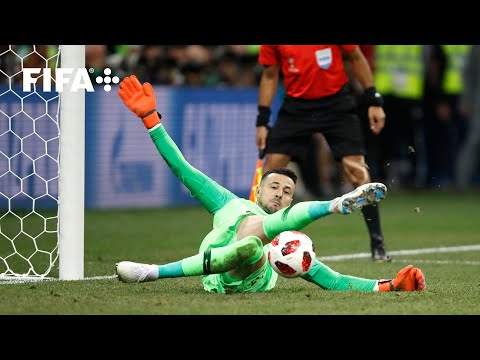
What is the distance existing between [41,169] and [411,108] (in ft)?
22.5

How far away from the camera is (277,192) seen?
257 inches

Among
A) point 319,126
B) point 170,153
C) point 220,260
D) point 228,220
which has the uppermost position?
point 319,126

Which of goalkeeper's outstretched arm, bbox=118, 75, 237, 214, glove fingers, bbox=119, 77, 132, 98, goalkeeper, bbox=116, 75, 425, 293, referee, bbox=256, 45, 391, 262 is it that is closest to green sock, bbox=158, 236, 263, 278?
goalkeeper, bbox=116, 75, 425, 293

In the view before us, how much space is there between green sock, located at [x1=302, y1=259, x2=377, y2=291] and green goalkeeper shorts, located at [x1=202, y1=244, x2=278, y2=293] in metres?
0.23

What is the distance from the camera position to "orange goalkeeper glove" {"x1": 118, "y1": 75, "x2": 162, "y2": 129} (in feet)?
21.7

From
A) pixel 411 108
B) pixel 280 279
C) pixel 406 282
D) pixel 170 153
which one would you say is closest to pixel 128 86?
pixel 170 153

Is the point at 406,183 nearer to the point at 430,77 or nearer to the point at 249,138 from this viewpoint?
the point at 430,77

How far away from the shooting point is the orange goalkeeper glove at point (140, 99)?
6.61 m

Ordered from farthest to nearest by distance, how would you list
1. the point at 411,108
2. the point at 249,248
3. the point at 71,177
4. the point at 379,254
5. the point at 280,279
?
the point at 411,108 → the point at 379,254 → the point at 280,279 → the point at 71,177 → the point at 249,248

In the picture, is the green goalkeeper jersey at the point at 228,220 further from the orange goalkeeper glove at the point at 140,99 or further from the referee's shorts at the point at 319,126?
the referee's shorts at the point at 319,126

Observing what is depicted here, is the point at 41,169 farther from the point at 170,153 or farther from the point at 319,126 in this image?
the point at 170,153

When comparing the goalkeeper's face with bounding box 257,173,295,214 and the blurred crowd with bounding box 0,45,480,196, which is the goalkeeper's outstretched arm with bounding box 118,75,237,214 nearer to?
the goalkeeper's face with bounding box 257,173,295,214

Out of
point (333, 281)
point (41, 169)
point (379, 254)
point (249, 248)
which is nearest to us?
point (249, 248)
